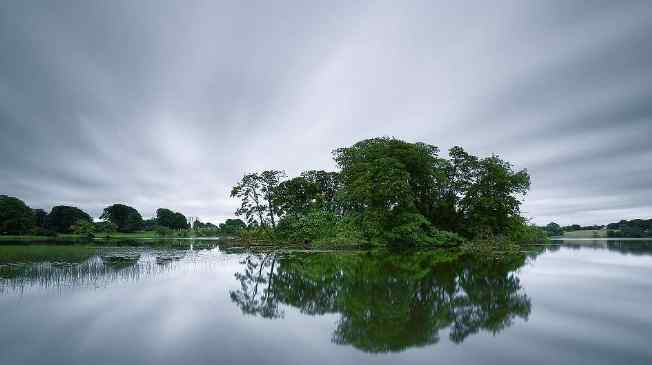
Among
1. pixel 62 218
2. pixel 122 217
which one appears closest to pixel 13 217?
pixel 62 218

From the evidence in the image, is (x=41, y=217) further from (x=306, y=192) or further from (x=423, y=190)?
(x=423, y=190)

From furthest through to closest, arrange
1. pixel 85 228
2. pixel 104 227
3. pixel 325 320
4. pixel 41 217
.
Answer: pixel 41 217 < pixel 104 227 < pixel 85 228 < pixel 325 320

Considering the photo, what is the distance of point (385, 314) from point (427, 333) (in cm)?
146

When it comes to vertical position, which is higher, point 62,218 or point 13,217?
point 62,218

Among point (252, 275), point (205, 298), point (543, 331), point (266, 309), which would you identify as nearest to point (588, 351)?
point (543, 331)

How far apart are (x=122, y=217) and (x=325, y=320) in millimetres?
104713

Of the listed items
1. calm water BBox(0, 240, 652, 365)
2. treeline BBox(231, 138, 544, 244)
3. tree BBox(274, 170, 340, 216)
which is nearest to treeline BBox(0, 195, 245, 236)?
tree BBox(274, 170, 340, 216)

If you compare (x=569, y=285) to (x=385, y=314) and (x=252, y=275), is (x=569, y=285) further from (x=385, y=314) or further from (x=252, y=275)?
(x=252, y=275)

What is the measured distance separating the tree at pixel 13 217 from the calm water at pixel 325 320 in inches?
2785

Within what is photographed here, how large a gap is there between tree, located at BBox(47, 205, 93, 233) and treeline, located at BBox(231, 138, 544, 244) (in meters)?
63.2

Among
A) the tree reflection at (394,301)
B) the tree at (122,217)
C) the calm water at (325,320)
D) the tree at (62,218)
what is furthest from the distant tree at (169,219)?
the tree reflection at (394,301)

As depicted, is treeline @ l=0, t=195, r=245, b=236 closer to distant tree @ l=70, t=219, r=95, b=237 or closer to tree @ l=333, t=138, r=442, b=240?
distant tree @ l=70, t=219, r=95, b=237

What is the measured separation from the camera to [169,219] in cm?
12425

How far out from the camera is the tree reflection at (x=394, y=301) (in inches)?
261
